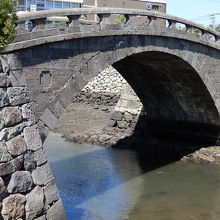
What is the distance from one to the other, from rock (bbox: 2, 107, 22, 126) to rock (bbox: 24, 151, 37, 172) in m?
0.71

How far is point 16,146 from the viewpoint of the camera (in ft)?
25.7

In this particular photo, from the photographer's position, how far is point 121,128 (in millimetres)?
24969

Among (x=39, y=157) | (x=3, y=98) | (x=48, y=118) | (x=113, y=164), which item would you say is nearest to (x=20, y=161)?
(x=39, y=157)

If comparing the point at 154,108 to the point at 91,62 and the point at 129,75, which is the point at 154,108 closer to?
the point at 129,75

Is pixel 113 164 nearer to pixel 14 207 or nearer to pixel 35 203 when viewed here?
pixel 35 203

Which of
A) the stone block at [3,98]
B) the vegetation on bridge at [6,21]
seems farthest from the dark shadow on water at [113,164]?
the vegetation on bridge at [6,21]

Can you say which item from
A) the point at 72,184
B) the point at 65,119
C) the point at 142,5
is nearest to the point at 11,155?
the point at 72,184

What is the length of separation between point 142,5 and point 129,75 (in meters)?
37.0

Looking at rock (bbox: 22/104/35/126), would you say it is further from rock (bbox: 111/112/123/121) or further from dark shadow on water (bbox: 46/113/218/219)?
rock (bbox: 111/112/123/121)

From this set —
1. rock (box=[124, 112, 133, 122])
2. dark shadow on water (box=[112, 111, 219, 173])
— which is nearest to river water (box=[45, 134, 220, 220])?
dark shadow on water (box=[112, 111, 219, 173])

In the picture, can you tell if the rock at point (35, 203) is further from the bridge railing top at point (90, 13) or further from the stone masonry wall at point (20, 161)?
the bridge railing top at point (90, 13)

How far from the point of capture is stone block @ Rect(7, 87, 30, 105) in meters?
7.93

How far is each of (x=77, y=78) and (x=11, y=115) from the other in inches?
181

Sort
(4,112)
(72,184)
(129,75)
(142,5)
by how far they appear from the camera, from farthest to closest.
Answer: (142,5), (129,75), (72,184), (4,112)
